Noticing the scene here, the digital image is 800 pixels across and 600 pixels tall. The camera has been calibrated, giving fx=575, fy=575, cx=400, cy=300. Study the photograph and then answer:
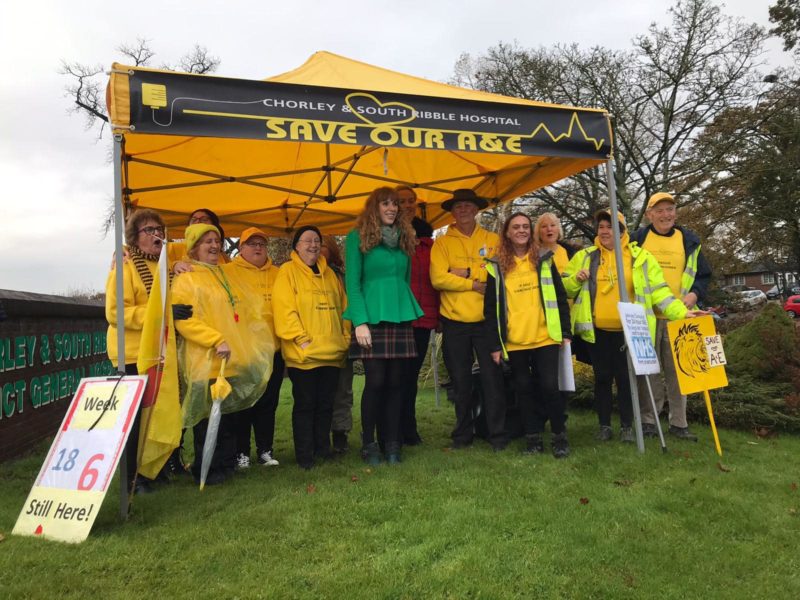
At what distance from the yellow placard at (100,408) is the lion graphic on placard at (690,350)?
414cm

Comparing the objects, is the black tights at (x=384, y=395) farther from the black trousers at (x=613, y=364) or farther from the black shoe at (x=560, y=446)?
the black trousers at (x=613, y=364)

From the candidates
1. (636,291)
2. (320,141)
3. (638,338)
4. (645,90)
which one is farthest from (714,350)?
(645,90)

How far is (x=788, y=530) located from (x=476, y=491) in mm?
1722

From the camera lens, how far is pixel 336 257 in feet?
16.9

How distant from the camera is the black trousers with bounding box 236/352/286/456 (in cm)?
472

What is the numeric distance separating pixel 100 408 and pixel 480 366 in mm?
2802

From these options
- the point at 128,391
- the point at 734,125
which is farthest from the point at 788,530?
the point at 734,125

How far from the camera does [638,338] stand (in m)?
4.57

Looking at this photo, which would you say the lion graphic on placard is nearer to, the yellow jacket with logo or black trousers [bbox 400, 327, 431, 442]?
the yellow jacket with logo

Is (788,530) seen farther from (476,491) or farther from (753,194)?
(753,194)

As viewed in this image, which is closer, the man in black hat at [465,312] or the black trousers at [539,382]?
the black trousers at [539,382]

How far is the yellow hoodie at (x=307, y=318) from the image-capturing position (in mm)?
4348

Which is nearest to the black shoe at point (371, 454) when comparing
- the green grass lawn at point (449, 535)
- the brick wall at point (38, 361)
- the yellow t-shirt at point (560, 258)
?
the green grass lawn at point (449, 535)

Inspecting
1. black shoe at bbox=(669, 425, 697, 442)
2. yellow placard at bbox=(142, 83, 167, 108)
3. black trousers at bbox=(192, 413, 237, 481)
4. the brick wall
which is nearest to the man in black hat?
black shoe at bbox=(669, 425, 697, 442)
